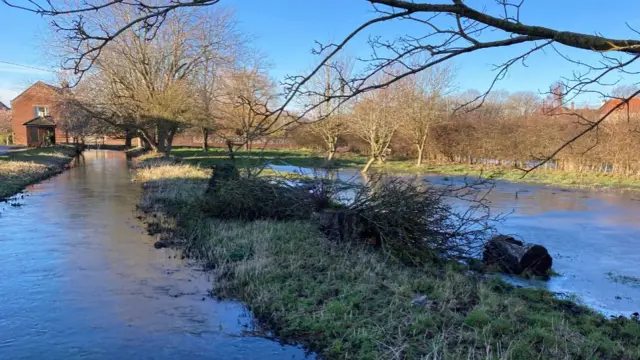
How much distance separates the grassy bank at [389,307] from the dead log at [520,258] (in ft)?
3.43

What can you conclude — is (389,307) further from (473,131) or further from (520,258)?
(473,131)

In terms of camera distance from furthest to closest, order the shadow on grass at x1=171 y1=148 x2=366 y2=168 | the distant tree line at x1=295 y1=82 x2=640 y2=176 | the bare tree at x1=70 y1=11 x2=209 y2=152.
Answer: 1. the bare tree at x1=70 y1=11 x2=209 y2=152
2. the distant tree line at x1=295 y1=82 x2=640 y2=176
3. the shadow on grass at x1=171 y1=148 x2=366 y2=168

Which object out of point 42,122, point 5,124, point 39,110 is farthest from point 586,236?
point 5,124

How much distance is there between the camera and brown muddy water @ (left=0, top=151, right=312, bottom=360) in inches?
207

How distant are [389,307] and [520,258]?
3989mm

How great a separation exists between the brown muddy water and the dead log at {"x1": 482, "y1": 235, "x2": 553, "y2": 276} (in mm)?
4949

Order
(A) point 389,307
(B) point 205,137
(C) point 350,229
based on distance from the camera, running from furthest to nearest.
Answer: (B) point 205,137
(C) point 350,229
(A) point 389,307

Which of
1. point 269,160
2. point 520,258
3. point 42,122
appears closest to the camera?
point 520,258

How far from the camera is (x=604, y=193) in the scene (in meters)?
21.4

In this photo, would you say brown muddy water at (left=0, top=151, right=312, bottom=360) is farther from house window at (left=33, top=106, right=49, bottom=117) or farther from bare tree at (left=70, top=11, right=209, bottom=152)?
house window at (left=33, top=106, right=49, bottom=117)

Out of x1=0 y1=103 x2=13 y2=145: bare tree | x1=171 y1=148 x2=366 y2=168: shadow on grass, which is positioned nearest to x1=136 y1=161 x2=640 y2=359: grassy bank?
x1=171 y1=148 x2=366 y2=168: shadow on grass

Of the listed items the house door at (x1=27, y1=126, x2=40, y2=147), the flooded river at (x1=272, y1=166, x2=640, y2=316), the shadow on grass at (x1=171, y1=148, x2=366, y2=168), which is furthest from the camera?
the house door at (x1=27, y1=126, x2=40, y2=147)

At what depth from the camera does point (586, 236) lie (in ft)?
39.5

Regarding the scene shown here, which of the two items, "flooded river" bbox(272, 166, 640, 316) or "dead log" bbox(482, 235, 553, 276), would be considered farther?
"dead log" bbox(482, 235, 553, 276)
